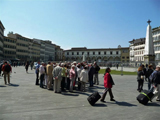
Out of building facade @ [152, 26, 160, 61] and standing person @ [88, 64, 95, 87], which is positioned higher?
building facade @ [152, 26, 160, 61]

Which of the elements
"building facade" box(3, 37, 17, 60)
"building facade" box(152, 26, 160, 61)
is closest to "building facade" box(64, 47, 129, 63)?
"building facade" box(152, 26, 160, 61)

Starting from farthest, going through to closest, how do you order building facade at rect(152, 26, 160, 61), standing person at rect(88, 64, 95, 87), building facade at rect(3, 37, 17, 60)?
1. building facade at rect(3, 37, 17, 60)
2. building facade at rect(152, 26, 160, 61)
3. standing person at rect(88, 64, 95, 87)

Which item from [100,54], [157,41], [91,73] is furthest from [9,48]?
[91,73]

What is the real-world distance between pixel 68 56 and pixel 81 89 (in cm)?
10500

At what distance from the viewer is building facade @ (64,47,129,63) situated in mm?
101375

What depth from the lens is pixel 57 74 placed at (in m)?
9.52

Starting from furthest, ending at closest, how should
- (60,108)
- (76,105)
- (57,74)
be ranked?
1. (57,74)
2. (76,105)
3. (60,108)

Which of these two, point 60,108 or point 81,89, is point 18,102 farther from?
point 81,89

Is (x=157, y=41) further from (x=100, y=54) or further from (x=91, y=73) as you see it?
(x=91, y=73)

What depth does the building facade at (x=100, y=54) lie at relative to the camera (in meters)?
101

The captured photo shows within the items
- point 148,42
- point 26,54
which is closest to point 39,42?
point 26,54

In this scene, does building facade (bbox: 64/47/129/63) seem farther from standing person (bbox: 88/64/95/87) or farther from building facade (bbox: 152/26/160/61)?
standing person (bbox: 88/64/95/87)

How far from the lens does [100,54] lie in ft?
349

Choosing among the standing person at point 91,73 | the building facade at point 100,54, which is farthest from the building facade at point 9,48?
the standing person at point 91,73
